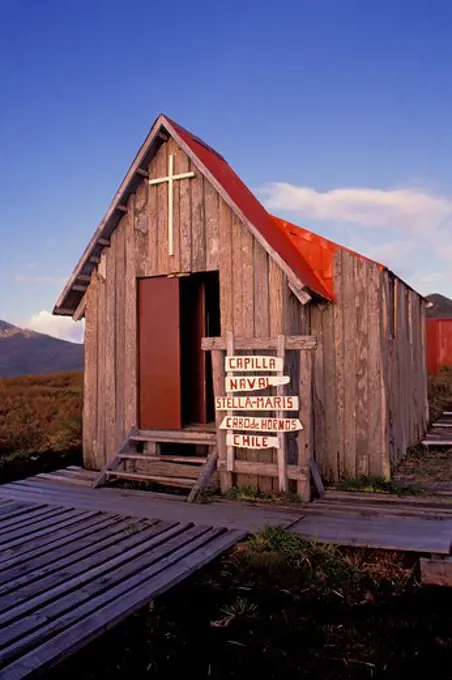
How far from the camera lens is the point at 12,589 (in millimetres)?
5195

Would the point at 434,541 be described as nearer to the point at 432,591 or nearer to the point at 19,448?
the point at 432,591

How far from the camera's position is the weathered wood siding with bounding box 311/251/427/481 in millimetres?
9547

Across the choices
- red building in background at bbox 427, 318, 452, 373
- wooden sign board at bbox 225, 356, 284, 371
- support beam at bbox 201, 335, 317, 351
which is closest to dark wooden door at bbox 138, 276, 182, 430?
support beam at bbox 201, 335, 317, 351

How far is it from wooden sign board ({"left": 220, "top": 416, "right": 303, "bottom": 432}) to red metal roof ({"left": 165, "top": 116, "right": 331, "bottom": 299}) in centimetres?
207

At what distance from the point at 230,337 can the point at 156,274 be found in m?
2.26

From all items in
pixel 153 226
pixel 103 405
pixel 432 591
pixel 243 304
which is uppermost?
pixel 153 226

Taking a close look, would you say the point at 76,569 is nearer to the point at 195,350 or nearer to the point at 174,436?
the point at 174,436

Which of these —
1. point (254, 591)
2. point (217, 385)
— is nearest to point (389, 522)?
point (254, 591)

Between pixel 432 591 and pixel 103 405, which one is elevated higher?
pixel 103 405

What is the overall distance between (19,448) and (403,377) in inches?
354

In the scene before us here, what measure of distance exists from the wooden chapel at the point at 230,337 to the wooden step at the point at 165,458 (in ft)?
0.08

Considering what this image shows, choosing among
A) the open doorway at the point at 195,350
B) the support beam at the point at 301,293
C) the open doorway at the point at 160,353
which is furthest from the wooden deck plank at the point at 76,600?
the open doorway at the point at 195,350

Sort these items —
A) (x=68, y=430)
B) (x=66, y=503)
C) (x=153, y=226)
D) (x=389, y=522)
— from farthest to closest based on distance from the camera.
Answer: (x=68, y=430)
(x=153, y=226)
(x=66, y=503)
(x=389, y=522)

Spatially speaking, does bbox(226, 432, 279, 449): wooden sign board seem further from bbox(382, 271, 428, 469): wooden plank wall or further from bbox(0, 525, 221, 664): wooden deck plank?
bbox(382, 271, 428, 469): wooden plank wall
